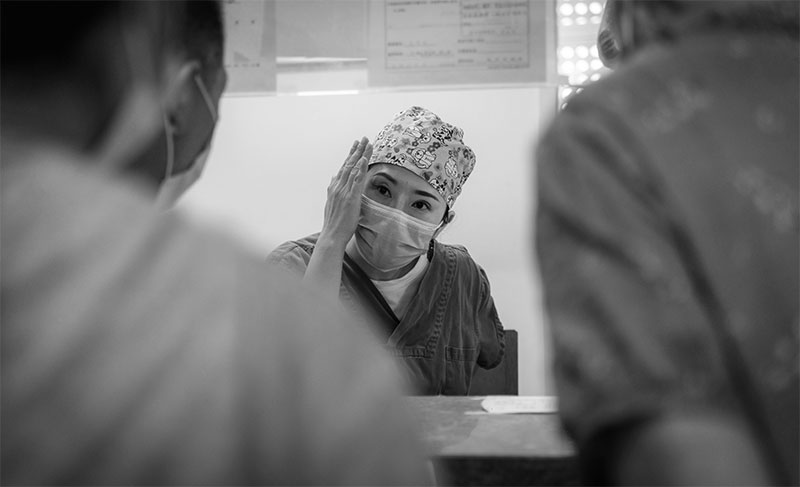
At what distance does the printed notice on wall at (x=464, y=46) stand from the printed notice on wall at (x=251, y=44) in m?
0.29

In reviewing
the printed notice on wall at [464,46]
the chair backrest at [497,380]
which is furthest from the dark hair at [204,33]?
the chair backrest at [497,380]

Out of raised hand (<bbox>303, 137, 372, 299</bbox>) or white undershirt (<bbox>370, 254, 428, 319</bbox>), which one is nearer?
raised hand (<bbox>303, 137, 372, 299</bbox>)

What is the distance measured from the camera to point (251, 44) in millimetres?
1966

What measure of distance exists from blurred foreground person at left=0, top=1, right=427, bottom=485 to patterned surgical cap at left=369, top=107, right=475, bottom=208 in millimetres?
1667

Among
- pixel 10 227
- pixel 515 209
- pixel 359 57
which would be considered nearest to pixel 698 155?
pixel 10 227

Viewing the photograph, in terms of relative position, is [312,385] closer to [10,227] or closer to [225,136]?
[10,227]

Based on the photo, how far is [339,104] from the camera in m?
2.86

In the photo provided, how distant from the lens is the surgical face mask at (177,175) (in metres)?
0.71

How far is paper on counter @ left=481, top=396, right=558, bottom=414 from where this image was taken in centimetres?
135

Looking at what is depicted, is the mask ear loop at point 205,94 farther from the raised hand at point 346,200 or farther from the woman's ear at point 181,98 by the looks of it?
the raised hand at point 346,200

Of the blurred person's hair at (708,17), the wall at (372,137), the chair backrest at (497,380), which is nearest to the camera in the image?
the blurred person's hair at (708,17)

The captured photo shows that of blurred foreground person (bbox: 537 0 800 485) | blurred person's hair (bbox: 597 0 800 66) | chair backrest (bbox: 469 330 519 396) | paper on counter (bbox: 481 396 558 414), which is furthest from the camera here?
chair backrest (bbox: 469 330 519 396)

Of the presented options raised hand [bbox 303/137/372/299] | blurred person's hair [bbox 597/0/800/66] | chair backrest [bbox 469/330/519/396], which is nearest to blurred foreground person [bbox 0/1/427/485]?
blurred person's hair [bbox 597/0/800/66]

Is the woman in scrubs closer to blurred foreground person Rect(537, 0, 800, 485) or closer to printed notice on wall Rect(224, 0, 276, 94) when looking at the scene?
printed notice on wall Rect(224, 0, 276, 94)
